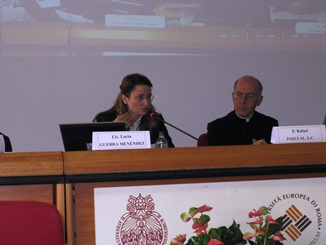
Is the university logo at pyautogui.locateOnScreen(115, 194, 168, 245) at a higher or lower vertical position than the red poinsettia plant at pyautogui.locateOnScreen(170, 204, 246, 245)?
lower

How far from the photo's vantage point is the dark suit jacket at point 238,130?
3.81 m

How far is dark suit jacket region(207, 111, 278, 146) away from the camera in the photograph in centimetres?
381

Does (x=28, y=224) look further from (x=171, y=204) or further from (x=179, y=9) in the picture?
(x=179, y=9)

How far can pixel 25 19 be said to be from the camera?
4.50 m

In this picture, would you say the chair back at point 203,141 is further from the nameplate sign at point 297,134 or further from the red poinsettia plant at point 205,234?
the red poinsettia plant at point 205,234

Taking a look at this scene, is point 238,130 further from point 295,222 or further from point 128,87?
point 295,222

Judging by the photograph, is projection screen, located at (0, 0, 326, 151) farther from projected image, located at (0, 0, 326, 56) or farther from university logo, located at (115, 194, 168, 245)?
university logo, located at (115, 194, 168, 245)

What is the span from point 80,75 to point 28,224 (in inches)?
122

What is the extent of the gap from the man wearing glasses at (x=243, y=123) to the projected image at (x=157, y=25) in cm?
89

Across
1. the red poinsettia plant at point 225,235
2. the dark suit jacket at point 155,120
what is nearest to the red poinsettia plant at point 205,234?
the red poinsettia plant at point 225,235

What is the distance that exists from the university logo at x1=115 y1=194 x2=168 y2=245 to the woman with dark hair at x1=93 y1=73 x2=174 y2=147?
1553 millimetres

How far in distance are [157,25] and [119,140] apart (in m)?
2.50

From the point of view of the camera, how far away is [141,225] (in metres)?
2.09

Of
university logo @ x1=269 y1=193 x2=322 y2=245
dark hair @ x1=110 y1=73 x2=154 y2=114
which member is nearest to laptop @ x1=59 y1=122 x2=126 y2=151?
university logo @ x1=269 y1=193 x2=322 y2=245
